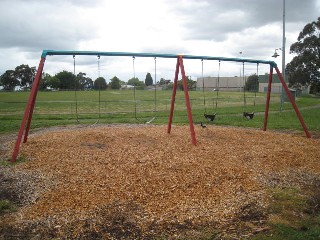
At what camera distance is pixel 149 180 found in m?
6.03

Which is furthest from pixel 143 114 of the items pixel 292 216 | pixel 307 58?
pixel 307 58

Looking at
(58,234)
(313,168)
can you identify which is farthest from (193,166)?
(58,234)

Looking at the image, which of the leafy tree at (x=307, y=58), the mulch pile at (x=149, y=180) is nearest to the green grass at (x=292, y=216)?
the mulch pile at (x=149, y=180)

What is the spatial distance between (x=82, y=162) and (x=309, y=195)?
15.3ft

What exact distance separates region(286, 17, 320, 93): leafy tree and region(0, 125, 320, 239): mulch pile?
1395 inches

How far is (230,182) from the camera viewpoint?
19.9ft

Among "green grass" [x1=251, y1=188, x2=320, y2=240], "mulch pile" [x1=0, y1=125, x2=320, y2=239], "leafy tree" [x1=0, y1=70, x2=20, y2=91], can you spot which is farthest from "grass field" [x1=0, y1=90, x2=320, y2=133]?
"leafy tree" [x1=0, y1=70, x2=20, y2=91]

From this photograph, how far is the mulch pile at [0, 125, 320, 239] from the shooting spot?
455 centimetres

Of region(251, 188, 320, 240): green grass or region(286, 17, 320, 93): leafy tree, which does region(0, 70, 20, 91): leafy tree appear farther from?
region(251, 188, 320, 240): green grass

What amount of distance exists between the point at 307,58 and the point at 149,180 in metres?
40.5

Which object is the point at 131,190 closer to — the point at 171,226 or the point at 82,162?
the point at 171,226

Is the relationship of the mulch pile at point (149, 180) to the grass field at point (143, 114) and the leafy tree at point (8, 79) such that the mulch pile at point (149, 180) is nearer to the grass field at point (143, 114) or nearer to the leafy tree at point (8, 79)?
the grass field at point (143, 114)

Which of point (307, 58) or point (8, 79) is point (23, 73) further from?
point (307, 58)

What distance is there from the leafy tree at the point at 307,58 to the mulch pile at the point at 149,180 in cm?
3544
